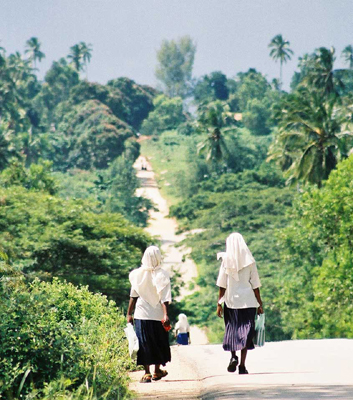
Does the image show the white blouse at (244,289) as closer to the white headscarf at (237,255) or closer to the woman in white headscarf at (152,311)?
the white headscarf at (237,255)

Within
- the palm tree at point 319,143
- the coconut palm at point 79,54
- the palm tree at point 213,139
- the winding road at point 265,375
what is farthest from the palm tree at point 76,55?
the winding road at point 265,375

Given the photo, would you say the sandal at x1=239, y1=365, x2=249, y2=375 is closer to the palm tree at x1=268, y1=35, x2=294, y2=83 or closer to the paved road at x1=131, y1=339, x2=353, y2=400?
the paved road at x1=131, y1=339, x2=353, y2=400

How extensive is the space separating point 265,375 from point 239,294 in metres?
0.89

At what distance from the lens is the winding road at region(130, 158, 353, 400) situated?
716cm

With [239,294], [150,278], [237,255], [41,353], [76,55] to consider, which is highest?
[76,55]

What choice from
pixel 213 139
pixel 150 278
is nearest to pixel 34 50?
pixel 213 139

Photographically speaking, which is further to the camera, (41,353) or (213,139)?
(213,139)

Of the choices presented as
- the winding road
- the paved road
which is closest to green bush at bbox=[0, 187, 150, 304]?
the winding road

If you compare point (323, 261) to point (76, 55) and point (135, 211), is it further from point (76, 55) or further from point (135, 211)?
point (76, 55)

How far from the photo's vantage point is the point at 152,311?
859cm

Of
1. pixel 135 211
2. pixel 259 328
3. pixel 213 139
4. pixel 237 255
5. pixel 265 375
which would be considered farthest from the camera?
pixel 213 139

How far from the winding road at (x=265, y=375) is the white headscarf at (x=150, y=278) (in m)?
0.88

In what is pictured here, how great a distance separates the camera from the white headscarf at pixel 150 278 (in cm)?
850

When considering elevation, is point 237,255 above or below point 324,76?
below
